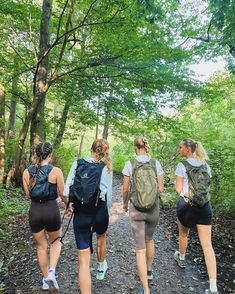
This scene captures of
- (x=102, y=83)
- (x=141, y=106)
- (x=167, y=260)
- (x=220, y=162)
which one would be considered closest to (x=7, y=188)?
(x=102, y=83)

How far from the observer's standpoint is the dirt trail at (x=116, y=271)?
13.4 ft

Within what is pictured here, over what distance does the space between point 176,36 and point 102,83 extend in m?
2.86

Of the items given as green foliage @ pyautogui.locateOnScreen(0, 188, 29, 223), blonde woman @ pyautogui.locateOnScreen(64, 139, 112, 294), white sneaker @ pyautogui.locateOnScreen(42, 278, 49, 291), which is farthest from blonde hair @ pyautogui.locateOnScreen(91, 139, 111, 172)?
green foliage @ pyautogui.locateOnScreen(0, 188, 29, 223)

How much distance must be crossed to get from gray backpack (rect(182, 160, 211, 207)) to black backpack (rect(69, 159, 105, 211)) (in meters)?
1.50

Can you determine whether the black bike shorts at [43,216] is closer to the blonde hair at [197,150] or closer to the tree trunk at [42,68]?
the blonde hair at [197,150]

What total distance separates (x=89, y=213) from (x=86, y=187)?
0.37 metres

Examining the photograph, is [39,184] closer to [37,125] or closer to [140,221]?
[140,221]

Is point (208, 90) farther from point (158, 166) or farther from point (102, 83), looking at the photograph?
point (158, 166)

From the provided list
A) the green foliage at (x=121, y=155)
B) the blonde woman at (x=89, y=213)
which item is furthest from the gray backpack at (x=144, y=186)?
the green foliage at (x=121, y=155)

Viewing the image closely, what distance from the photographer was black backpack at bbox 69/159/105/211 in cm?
333

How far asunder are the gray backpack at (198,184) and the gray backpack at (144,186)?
0.65 meters

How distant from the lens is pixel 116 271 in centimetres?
458

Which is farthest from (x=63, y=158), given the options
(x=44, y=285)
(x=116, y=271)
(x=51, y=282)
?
(x=51, y=282)

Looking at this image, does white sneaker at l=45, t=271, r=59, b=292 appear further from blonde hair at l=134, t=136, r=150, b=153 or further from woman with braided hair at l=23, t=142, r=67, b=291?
blonde hair at l=134, t=136, r=150, b=153
